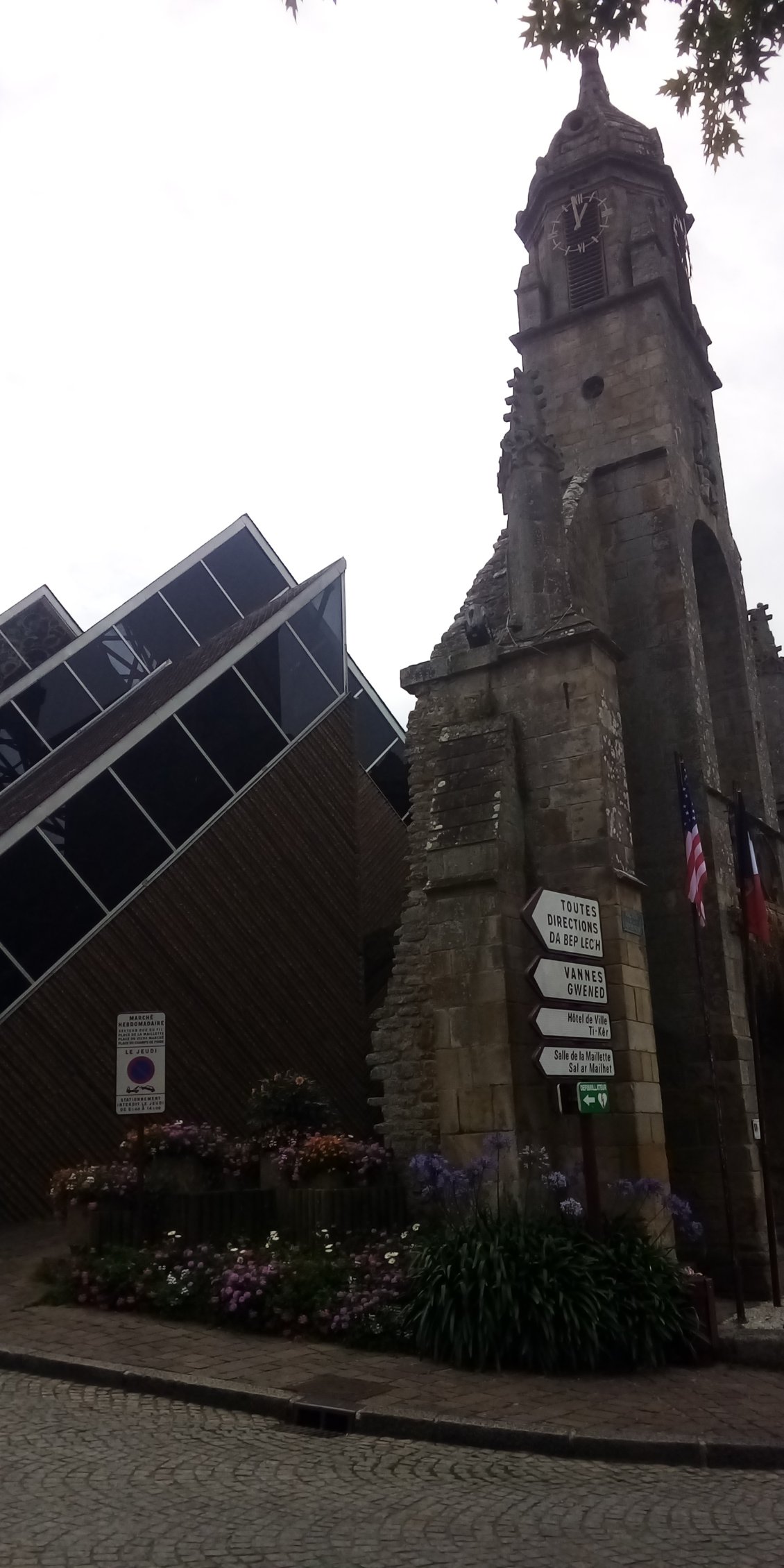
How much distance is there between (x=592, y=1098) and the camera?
28.6ft

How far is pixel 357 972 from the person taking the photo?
17.6 metres

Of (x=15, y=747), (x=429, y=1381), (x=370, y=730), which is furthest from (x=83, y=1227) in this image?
(x=370, y=730)

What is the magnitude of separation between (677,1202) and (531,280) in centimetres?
1267

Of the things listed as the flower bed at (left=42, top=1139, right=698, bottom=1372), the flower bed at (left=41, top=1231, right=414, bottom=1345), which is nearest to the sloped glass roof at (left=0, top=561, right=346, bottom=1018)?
the flower bed at (left=41, top=1231, right=414, bottom=1345)

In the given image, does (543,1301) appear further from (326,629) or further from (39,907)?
(326,629)

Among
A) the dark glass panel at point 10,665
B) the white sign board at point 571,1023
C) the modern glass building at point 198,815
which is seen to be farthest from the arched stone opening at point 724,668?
the dark glass panel at point 10,665

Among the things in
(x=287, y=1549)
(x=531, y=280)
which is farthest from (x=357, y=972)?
(x=287, y=1549)

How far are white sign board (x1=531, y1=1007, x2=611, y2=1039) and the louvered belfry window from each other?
35.8ft

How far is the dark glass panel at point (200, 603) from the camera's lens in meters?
23.4

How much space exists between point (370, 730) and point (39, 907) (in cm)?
884

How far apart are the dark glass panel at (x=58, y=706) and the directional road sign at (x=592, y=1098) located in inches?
552

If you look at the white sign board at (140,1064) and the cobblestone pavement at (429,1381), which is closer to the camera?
the cobblestone pavement at (429,1381)

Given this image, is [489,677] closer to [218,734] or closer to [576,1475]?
[218,734]

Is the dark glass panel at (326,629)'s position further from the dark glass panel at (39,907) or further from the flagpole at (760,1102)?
the flagpole at (760,1102)
